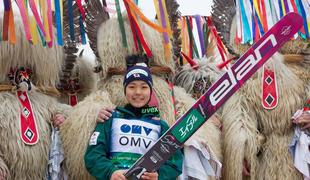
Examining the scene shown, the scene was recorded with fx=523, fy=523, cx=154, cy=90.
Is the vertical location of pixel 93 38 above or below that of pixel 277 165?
above

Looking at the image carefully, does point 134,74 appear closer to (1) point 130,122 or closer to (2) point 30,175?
(1) point 130,122

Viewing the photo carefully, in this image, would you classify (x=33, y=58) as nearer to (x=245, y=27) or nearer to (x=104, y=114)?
(x=104, y=114)

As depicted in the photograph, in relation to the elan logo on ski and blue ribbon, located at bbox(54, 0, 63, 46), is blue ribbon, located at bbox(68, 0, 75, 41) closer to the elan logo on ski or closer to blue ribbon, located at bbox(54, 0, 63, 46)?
blue ribbon, located at bbox(54, 0, 63, 46)

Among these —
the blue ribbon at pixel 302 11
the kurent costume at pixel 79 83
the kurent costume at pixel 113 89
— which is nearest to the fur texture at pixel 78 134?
the kurent costume at pixel 113 89

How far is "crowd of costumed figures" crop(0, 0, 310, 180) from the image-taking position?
320cm

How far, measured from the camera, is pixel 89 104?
335 centimetres

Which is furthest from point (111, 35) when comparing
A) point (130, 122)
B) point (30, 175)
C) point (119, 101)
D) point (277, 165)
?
point (277, 165)

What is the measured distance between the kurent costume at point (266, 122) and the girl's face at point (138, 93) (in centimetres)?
85

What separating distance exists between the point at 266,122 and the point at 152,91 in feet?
2.80

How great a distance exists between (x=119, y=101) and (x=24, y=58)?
0.66 metres

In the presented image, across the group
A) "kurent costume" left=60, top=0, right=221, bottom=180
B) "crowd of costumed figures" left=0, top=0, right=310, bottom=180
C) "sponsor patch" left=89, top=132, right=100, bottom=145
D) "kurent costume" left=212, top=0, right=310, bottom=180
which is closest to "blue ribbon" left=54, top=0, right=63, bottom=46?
"crowd of costumed figures" left=0, top=0, right=310, bottom=180

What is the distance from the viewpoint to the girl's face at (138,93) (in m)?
3.03

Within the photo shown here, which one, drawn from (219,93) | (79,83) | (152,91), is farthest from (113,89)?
(219,93)

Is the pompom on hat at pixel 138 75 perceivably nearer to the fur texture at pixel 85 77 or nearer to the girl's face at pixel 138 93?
the girl's face at pixel 138 93
